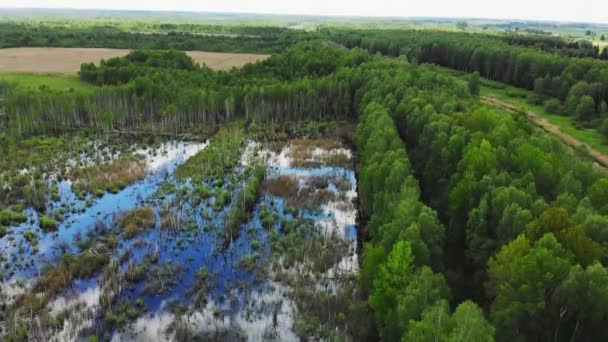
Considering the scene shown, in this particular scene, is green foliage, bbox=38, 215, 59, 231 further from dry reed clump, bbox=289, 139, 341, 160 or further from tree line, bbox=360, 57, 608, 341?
dry reed clump, bbox=289, 139, 341, 160

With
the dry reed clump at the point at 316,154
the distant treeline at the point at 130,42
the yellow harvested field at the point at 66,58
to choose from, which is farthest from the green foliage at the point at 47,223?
the distant treeline at the point at 130,42

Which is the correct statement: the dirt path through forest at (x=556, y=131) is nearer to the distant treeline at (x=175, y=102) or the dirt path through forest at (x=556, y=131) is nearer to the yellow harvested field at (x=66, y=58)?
the distant treeline at (x=175, y=102)

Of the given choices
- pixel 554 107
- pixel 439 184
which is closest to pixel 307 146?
pixel 439 184

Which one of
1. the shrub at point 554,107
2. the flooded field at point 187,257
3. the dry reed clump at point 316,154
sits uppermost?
the shrub at point 554,107

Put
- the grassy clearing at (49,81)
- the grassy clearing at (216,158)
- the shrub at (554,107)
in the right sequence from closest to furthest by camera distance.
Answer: the grassy clearing at (216,158)
the shrub at (554,107)
the grassy clearing at (49,81)

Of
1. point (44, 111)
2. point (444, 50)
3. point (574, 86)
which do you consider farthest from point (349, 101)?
point (444, 50)

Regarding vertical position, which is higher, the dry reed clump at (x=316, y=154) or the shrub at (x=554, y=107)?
the shrub at (x=554, y=107)

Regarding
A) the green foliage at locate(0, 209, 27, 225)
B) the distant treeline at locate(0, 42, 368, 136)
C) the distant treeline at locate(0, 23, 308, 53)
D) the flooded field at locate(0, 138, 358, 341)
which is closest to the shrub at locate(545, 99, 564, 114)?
the distant treeline at locate(0, 42, 368, 136)
